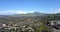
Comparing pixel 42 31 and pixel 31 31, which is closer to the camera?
pixel 31 31

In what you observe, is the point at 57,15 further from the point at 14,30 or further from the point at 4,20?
the point at 14,30

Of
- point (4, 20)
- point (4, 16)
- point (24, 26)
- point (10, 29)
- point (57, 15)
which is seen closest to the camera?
point (10, 29)

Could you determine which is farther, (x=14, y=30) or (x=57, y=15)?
(x=57, y=15)

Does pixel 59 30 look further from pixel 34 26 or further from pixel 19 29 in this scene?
pixel 19 29

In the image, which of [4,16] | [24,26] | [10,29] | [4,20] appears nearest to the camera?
[10,29]

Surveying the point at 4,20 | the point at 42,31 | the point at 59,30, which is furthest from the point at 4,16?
the point at 59,30

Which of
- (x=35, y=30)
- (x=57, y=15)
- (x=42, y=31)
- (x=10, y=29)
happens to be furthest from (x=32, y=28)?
(x=57, y=15)

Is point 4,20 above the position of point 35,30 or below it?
above

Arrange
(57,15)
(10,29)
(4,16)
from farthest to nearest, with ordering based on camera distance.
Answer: (57,15), (4,16), (10,29)

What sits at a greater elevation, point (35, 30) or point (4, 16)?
point (4, 16)
